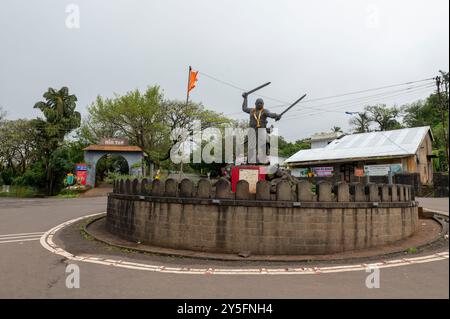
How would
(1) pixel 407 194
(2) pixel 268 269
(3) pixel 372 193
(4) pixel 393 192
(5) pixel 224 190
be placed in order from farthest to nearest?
(1) pixel 407 194 → (4) pixel 393 192 → (3) pixel 372 193 → (5) pixel 224 190 → (2) pixel 268 269

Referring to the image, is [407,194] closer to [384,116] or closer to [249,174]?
[249,174]

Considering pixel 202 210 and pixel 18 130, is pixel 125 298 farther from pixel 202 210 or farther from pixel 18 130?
pixel 18 130

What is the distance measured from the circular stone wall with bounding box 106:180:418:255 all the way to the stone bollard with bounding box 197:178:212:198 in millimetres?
27

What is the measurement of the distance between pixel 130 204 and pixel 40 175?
109ft

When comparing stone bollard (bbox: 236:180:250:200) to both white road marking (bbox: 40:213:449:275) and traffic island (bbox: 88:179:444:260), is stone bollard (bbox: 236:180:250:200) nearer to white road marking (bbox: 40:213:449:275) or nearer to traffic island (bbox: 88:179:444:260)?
traffic island (bbox: 88:179:444:260)

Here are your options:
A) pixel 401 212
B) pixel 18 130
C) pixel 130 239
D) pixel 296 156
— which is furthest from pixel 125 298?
pixel 18 130

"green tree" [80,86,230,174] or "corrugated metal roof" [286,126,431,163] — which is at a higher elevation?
"green tree" [80,86,230,174]

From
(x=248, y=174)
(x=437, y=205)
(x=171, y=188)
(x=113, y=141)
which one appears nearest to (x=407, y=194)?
(x=248, y=174)

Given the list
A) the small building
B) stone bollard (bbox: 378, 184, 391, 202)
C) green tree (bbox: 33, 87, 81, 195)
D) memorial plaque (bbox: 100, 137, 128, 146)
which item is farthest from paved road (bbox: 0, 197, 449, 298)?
green tree (bbox: 33, 87, 81, 195)

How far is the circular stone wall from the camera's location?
26.5 ft

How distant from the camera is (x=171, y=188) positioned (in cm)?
919

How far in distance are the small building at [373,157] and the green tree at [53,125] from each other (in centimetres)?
2651

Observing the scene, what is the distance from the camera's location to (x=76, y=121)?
39031 millimetres

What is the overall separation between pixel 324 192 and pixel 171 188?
13.8 feet
